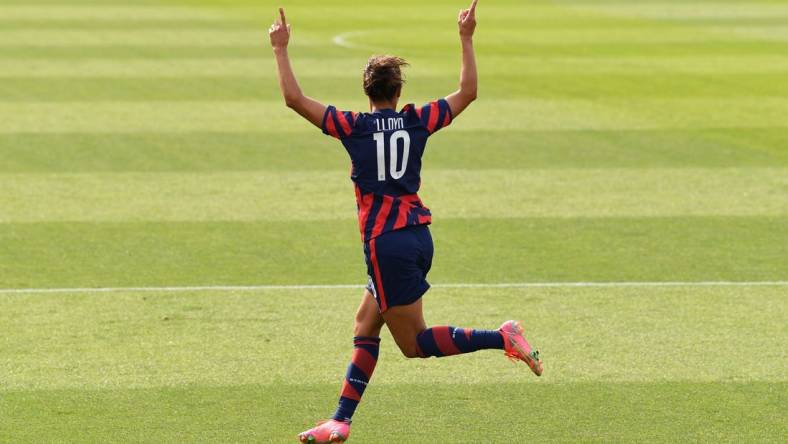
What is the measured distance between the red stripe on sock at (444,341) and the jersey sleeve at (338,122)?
1012mm

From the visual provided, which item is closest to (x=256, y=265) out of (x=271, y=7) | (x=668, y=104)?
(x=668, y=104)

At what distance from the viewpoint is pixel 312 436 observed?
6672 millimetres

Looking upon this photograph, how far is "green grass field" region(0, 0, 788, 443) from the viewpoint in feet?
24.2

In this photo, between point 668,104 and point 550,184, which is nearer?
point 550,184

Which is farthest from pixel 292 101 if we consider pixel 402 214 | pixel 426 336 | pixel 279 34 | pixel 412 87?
pixel 412 87

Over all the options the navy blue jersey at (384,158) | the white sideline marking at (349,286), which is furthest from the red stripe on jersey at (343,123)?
the white sideline marking at (349,286)

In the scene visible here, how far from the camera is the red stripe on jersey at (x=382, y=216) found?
6723 millimetres

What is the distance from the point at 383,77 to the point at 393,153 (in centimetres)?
35

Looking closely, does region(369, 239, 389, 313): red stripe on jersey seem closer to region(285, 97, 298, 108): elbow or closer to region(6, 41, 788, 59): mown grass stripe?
region(285, 97, 298, 108): elbow

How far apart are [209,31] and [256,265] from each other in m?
17.3

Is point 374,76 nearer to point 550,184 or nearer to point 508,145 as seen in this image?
point 550,184

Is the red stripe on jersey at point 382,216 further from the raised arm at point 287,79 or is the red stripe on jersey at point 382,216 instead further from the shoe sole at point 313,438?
the shoe sole at point 313,438

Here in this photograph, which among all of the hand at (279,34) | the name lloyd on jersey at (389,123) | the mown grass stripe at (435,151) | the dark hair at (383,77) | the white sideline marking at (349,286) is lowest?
the white sideline marking at (349,286)

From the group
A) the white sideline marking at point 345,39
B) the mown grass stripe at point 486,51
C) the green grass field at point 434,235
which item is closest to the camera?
the green grass field at point 434,235
